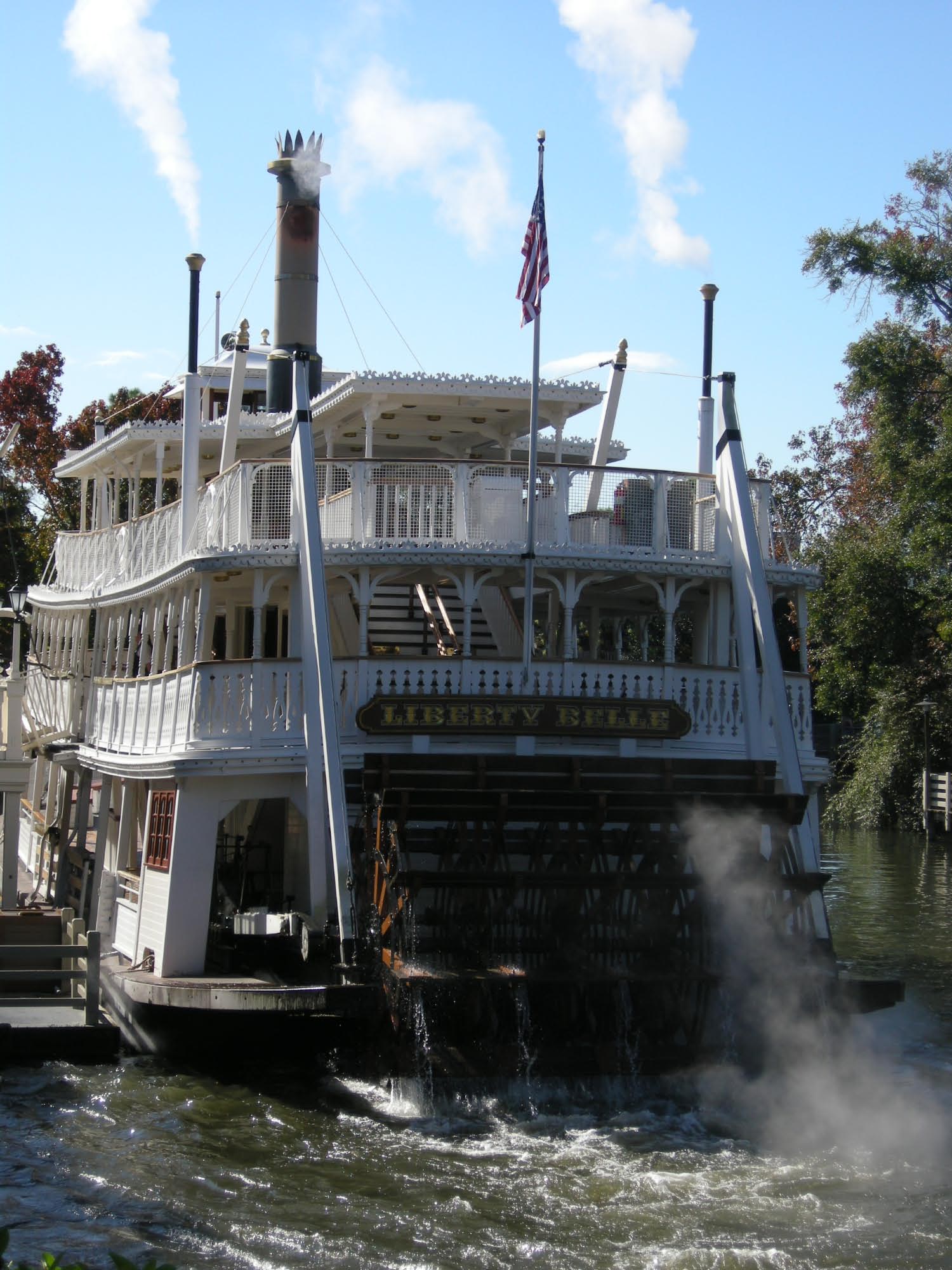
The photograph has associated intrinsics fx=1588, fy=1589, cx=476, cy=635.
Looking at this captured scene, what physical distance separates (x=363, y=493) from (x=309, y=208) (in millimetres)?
6820

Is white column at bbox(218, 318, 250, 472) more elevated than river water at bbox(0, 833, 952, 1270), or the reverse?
white column at bbox(218, 318, 250, 472)

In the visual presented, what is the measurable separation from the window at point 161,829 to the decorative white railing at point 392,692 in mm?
445

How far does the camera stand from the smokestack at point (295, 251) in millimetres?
19406

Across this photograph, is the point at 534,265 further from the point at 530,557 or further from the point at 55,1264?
the point at 55,1264

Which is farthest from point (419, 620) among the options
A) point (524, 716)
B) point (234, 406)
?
point (524, 716)

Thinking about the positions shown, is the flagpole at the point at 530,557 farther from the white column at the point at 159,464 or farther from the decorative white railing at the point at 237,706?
the white column at the point at 159,464

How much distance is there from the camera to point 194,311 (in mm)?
16781

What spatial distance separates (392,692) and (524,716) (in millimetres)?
1168

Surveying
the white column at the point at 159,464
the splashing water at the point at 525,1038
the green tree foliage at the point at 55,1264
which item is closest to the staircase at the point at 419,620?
the white column at the point at 159,464

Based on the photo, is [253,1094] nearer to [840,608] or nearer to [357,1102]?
[357,1102]

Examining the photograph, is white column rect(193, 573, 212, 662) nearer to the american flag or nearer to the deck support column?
the deck support column

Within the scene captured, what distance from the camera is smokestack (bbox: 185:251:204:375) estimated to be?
16.5m

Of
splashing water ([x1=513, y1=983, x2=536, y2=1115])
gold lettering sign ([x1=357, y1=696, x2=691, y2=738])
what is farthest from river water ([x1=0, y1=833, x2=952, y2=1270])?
gold lettering sign ([x1=357, y1=696, x2=691, y2=738])

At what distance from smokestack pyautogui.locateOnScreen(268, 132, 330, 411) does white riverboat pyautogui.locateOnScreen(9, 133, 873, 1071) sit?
252 centimetres
